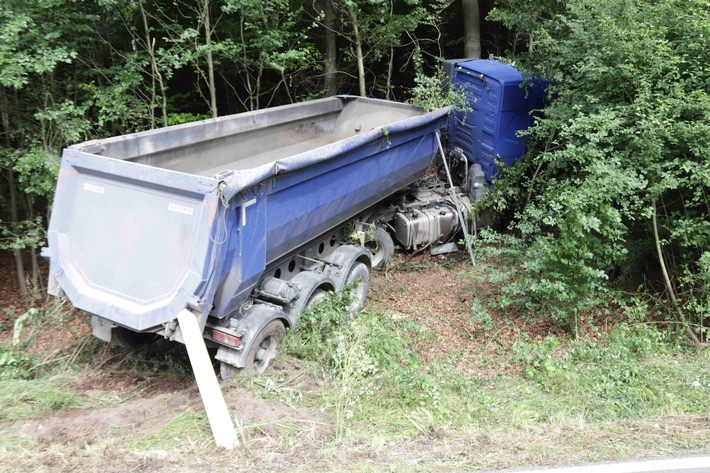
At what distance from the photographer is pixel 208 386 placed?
3986mm

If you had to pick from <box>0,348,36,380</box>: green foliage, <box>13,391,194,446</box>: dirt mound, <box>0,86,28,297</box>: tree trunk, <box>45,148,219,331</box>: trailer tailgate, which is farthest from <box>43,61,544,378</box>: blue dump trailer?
<box>0,86,28,297</box>: tree trunk

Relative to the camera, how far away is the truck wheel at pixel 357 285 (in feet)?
20.7

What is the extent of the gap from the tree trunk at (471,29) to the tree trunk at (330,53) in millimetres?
2777

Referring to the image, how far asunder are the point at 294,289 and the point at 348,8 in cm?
→ 607

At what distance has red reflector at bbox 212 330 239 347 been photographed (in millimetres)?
4694

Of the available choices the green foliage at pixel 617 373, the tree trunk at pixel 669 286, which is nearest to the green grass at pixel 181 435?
the green foliage at pixel 617 373

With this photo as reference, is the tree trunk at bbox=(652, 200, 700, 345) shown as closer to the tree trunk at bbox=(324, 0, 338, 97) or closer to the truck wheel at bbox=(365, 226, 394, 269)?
the truck wheel at bbox=(365, 226, 394, 269)

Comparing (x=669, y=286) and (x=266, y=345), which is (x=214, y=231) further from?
(x=669, y=286)

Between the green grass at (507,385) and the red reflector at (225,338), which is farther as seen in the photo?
the red reflector at (225,338)

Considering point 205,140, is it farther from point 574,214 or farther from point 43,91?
point 574,214

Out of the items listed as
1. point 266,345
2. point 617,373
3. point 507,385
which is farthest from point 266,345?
point 617,373

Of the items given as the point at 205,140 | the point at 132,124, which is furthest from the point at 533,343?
the point at 132,124

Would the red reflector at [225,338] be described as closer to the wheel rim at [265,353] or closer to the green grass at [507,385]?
Result: the wheel rim at [265,353]

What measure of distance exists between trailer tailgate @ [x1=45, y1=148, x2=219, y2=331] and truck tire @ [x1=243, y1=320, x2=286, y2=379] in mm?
826
